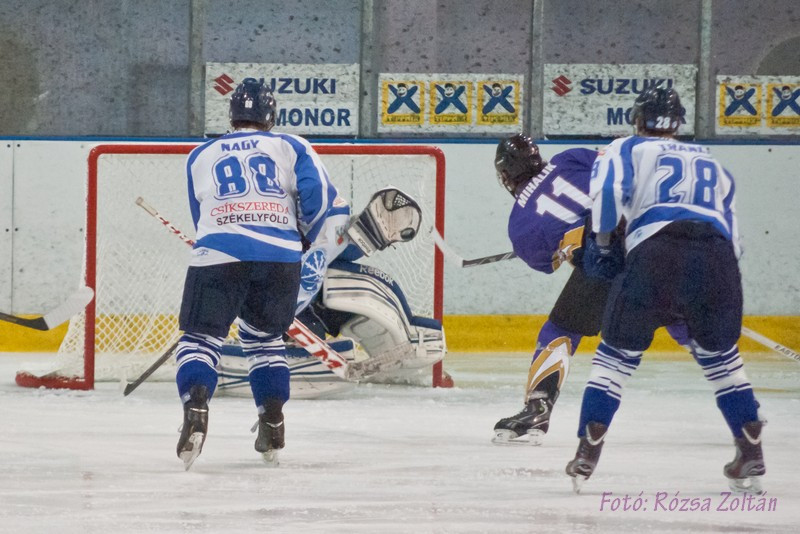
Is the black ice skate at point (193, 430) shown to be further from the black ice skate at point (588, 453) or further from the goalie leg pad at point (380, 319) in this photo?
the goalie leg pad at point (380, 319)

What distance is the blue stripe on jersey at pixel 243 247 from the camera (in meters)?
3.27

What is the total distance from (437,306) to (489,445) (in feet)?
5.11

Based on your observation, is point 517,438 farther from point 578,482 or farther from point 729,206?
point 729,206

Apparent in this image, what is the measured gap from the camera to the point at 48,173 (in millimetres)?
6367

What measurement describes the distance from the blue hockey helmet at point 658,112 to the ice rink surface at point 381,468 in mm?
827

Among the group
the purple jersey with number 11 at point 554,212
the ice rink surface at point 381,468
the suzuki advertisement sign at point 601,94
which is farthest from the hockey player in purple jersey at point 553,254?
the suzuki advertisement sign at point 601,94

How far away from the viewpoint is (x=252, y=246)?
3.28 m

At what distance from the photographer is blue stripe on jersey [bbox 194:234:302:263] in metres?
3.27

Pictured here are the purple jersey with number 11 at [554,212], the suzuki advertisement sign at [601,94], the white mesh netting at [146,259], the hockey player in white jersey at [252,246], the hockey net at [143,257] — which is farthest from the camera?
the suzuki advertisement sign at [601,94]

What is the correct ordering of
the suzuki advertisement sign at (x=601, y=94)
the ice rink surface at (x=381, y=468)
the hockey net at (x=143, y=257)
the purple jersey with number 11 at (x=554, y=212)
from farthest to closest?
the suzuki advertisement sign at (x=601, y=94), the hockey net at (x=143, y=257), the purple jersey with number 11 at (x=554, y=212), the ice rink surface at (x=381, y=468)

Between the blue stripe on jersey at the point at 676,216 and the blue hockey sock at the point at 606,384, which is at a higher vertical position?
the blue stripe on jersey at the point at 676,216

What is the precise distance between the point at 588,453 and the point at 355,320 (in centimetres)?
→ 211

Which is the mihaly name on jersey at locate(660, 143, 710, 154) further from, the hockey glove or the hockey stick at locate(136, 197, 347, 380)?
the hockey stick at locate(136, 197, 347, 380)

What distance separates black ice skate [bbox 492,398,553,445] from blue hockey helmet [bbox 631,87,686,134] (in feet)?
3.22
